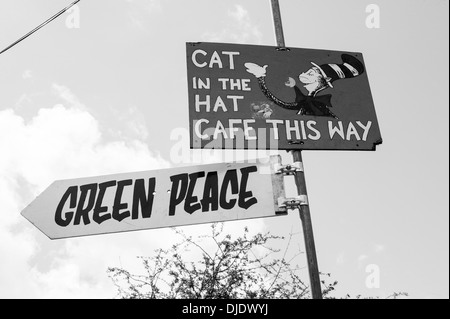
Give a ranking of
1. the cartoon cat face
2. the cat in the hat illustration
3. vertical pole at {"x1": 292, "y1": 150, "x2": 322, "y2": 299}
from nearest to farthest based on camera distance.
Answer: vertical pole at {"x1": 292, "y1": 150, "x2": 322, "y2": 299}, the cat in the hat illustration, the cartoon cat face

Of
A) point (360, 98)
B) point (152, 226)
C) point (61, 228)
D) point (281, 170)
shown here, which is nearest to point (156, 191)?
point (152, 226)

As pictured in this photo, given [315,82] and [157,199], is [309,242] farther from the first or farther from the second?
[315,82]

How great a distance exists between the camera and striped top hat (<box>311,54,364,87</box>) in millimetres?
3101

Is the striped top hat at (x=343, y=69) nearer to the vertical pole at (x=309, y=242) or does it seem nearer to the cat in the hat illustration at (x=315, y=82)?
the cat in the hat illustration at (x=315, y=82)

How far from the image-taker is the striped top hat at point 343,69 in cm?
310

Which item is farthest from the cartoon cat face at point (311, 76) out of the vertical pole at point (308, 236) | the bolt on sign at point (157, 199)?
the bolt on sign at point (157, 199)

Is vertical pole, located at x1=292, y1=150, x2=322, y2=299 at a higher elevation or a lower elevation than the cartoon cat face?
lower

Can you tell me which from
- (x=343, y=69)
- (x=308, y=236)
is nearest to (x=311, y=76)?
(x=343, y=69)

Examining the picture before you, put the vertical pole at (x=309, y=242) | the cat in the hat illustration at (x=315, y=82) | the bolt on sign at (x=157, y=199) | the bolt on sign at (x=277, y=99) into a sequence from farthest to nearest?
the cat in the hat illustration at (x=315, y=82) < the bolt on sign at (x=277, y=99) < the bolt on sign at (x=157, y=199) < the vertical pole at (x=309, y=242)

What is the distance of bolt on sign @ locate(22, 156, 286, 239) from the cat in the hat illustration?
1.68 feet

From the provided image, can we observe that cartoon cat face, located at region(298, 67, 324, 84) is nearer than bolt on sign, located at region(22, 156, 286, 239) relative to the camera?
No

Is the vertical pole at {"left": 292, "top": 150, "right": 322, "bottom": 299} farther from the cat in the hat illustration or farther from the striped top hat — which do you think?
the striped top hat

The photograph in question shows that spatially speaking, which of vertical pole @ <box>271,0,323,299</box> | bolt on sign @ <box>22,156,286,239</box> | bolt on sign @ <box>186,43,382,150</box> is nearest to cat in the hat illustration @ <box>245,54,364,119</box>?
bolt on sign @ <box>186,43,382,150</box>
